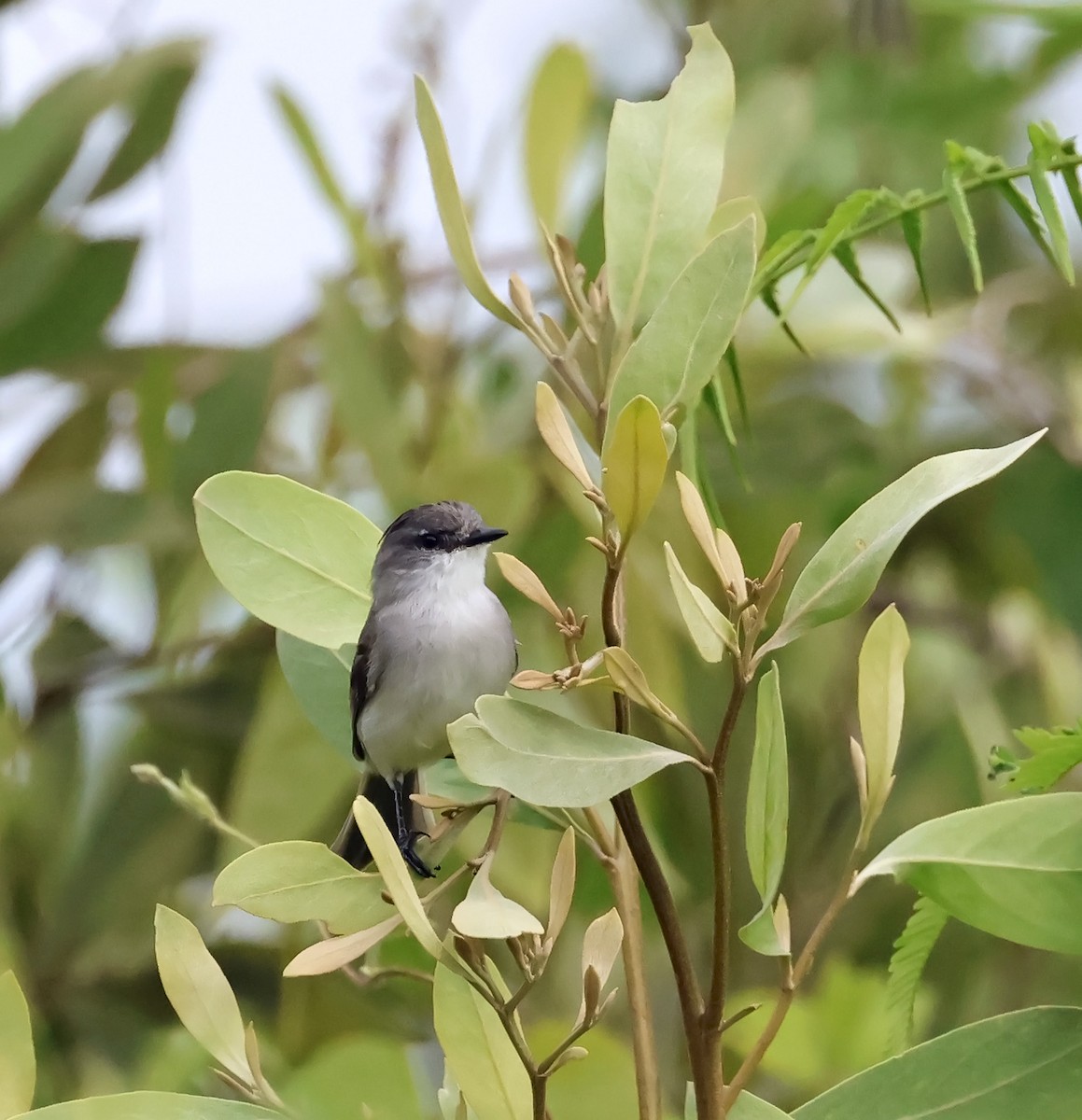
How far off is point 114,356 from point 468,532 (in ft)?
1.87

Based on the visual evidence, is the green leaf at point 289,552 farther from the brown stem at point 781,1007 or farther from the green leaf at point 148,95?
the green leaf at point 148,95

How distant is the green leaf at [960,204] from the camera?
2.01 ft

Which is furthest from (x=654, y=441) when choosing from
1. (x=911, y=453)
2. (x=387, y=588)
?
(x=911, y=453)

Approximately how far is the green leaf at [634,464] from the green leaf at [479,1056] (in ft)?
0.68

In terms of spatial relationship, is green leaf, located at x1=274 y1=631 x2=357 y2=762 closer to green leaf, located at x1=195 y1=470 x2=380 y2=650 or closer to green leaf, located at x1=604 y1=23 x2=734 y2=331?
green leaf, located at x1=195 y1=470 x2=380 y2=650

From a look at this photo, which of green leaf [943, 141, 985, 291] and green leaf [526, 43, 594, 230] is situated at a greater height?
green leaf [526, 43, 594, 230]

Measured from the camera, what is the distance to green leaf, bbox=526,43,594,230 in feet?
3.90

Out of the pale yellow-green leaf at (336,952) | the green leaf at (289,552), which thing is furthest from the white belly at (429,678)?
the pale yellow-green leaf at (336,952)

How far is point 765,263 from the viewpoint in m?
0.74

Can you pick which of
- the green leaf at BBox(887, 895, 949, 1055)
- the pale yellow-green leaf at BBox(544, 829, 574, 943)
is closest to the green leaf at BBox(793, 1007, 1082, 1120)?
the green leaf at BBox(887, 895, 949, 1055)

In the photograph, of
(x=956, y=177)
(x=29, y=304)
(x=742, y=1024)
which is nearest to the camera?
(x=956, y=177)

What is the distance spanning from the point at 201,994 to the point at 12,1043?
0.08 meters

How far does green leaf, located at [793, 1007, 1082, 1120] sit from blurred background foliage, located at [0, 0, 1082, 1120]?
0.62m

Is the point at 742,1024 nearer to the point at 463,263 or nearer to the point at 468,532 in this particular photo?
the point at 468,532
